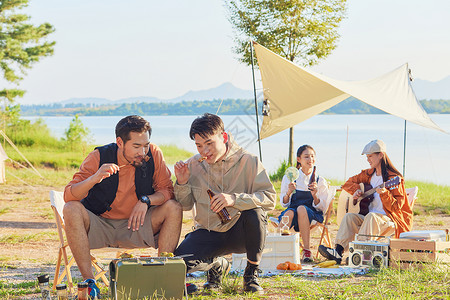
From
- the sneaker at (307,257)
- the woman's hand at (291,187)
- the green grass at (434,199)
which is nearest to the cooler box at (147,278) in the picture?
the sneaker at (307,257)

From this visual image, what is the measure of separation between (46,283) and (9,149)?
41.5 feet

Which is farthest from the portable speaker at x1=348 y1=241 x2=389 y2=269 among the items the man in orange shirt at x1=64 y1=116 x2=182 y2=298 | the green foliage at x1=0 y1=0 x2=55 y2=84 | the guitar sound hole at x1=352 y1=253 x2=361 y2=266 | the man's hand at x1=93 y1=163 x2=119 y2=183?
the green foliage at x1=0 y1=0 x2=55 y2=84

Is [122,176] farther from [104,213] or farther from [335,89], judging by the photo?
[335,89]

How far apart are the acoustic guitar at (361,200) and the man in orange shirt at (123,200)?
6.03 feet

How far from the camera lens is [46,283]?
2.77 metres

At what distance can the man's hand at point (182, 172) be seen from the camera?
3.08m

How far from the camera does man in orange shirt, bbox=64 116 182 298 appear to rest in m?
3.08

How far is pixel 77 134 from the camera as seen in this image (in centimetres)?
1595

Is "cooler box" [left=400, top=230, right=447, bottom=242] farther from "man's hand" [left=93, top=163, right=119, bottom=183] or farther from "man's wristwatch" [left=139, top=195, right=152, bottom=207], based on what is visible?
"man's hand" [left=93, top=163, right=119, bottom=183]

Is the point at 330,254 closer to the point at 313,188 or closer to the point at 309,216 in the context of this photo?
the point at 309,216

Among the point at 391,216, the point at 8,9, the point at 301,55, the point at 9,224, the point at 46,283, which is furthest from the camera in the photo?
the point at 8,9

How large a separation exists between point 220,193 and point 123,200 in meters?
0.58

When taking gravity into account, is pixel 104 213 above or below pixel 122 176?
below

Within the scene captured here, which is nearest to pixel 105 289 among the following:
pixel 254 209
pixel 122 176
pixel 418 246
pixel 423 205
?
pixel 122 176
